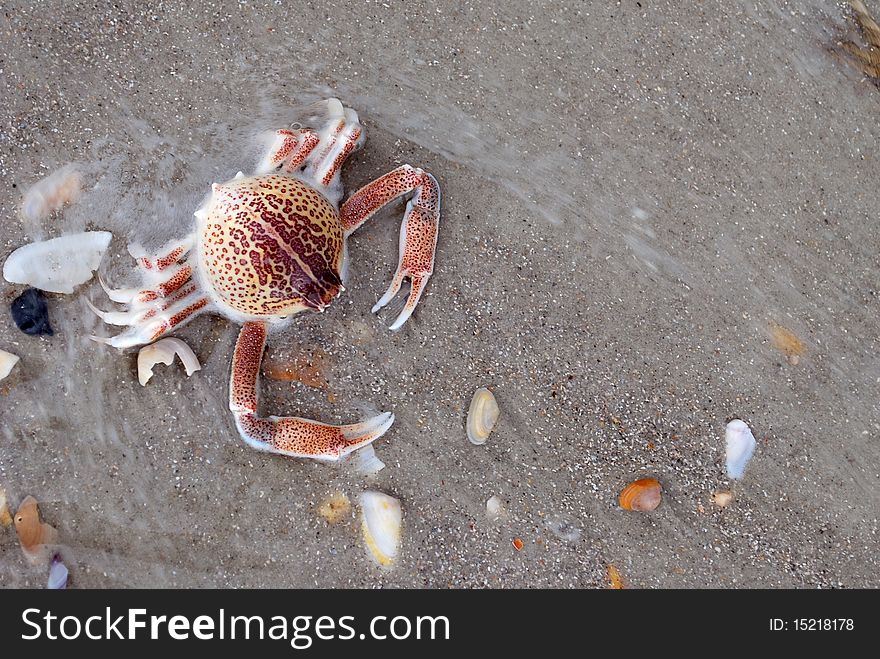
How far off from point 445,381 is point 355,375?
0.50 metres

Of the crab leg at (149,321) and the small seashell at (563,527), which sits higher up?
the small seashell at (563,527)

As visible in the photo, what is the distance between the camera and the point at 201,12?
3490mm

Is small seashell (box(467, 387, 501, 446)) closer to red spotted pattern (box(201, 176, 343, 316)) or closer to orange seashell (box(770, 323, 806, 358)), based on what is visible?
red spotted pattern (box(201, 176, 343, 316))

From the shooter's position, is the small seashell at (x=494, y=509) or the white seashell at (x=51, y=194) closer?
the white seashell at (x=51, y=194)

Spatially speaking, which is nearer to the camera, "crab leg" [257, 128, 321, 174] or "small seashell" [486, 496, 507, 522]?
"crab leg" [257, 128, 321, 174]

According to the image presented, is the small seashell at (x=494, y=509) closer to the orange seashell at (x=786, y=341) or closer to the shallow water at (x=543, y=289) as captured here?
the shallow water at (x=543, y=289)

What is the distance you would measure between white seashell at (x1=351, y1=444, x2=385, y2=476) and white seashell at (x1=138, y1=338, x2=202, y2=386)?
3.25 feet

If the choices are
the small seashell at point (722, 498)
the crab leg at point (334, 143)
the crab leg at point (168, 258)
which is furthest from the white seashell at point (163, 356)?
the small seashell at point (722, 498)

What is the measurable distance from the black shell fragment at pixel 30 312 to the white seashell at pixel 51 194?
0.41 metres

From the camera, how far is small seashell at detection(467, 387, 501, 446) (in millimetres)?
3521

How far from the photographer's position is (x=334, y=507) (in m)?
3.51

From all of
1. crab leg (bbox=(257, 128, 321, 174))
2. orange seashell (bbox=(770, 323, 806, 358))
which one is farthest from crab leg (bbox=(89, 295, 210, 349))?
orange seashell (bbox=(770, 323, 806, 358))

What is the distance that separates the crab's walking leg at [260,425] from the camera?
337 cm
